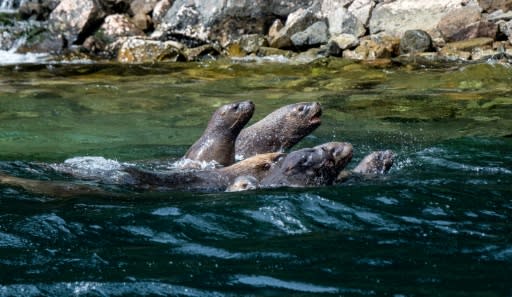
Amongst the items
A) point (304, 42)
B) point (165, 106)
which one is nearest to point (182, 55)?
point (304, 42)

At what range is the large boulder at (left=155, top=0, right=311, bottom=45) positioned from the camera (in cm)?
2123

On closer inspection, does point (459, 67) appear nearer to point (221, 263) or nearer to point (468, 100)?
point (468, 100)

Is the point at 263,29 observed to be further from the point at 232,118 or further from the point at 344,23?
the point at 232,118

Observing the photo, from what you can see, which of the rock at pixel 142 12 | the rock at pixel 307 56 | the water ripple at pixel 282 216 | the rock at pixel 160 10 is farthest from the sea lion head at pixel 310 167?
the rock at pixel 160 10

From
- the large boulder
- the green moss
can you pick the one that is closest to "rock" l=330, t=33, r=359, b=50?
the large boulder

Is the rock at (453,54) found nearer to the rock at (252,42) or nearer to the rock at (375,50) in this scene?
the rock at (375,50)

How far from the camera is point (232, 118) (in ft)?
26.3

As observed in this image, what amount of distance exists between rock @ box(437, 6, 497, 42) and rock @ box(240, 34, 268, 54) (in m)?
4.19

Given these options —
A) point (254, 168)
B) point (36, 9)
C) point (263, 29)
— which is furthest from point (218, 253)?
point (36, 9)

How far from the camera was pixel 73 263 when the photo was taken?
4488 millimetres

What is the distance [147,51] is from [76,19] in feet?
11.9

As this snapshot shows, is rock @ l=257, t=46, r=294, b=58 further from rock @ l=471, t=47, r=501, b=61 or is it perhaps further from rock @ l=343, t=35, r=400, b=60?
rock @ l=471, t=47, r=501, b=61

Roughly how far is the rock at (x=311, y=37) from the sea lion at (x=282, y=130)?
1135cm

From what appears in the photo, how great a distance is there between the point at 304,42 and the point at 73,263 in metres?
15.6
